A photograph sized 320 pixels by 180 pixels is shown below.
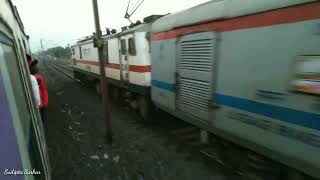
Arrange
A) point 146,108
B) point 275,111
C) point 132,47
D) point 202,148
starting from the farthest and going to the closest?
point 132,47 → point 146,108 → point 202,148 → point 275,111

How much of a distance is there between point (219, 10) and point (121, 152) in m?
4.24

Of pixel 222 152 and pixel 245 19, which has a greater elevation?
pixel 245 19

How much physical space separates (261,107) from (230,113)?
2.53ft

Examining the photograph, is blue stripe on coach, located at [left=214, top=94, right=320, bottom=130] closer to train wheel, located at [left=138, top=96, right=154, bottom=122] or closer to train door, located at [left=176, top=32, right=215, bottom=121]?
train door, located at [left=176, top=32, right=215, bottom=121]

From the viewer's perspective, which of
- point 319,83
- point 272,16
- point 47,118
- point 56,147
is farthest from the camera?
point 47,118

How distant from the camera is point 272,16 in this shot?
4.21 m

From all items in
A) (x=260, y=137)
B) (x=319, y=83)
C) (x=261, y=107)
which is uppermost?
(x=319, y=83)

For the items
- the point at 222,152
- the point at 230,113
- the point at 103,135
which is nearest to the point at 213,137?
the point at 222,152

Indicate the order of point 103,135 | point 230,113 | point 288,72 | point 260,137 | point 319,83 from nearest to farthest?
point 319,83 → point 288,72 → point 260,137 → point 230,113 → point 103,135

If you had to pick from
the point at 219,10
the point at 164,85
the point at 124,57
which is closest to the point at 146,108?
the point at 164,85

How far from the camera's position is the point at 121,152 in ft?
26.0

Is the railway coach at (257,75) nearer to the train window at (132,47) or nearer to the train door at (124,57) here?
the train window at (132,47)

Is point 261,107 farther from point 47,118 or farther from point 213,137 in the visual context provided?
point 47,118

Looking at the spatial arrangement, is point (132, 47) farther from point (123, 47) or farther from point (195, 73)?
point (195, 73)
